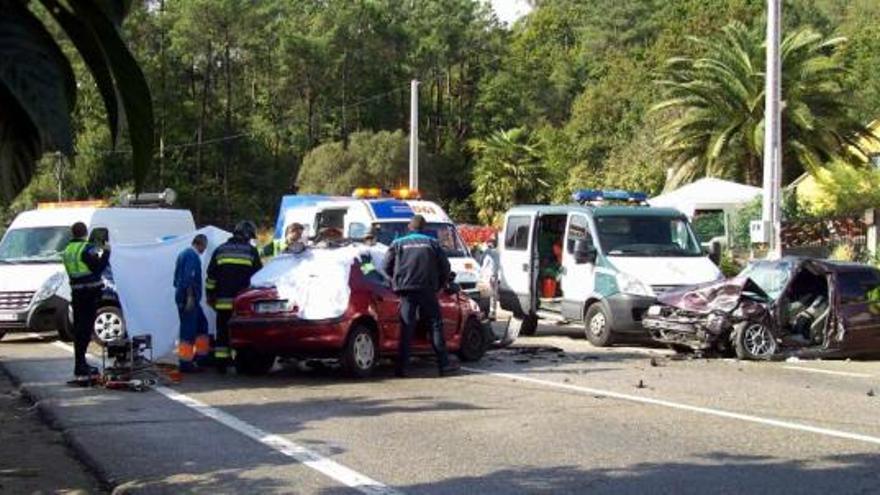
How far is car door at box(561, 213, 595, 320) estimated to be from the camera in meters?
16.7

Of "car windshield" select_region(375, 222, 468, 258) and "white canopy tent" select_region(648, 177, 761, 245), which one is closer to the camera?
"car windshield" select_region(375, 222, 468, 258)

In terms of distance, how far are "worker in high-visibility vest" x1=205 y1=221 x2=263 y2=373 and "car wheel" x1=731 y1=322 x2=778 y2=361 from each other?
633 cm

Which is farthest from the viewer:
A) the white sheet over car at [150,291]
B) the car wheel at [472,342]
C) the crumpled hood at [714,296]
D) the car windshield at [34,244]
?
the car windshield at [34,244]

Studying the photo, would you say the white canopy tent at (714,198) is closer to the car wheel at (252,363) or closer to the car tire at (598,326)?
the car tire at (598,326)

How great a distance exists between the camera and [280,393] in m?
11.1

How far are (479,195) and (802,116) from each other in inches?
1068

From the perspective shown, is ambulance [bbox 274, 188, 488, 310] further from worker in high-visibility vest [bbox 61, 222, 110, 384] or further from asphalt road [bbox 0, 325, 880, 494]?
worker in high-visibility vest [bbox 61, 222, 110, 384]

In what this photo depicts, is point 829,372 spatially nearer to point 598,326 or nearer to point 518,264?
point 598,326

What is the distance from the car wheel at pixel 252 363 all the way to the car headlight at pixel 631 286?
5.64 metres

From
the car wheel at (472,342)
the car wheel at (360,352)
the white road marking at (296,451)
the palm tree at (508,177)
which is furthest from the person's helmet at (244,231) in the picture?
the palm tree at (508,177)

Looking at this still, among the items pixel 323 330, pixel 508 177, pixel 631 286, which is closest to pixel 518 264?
pixel 631 286

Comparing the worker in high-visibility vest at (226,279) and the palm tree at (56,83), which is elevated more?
the palm tree at (56,83)

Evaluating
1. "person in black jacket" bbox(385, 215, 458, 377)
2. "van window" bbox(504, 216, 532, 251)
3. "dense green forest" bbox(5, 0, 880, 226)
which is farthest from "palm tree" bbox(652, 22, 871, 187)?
"person in black jacket" bbox(385, 215, 458, 377)

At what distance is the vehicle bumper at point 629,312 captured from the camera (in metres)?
15.7
